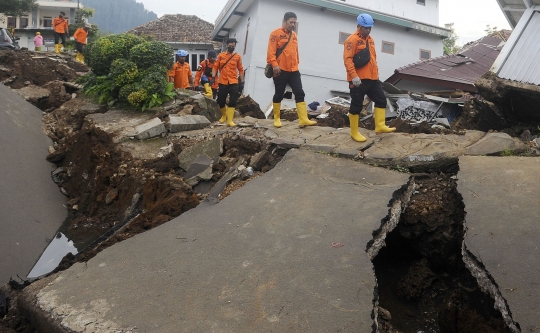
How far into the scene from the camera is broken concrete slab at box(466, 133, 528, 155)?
5445mm

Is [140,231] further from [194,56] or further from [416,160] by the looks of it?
[194,56]

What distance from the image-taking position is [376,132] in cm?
677

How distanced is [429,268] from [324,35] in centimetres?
1588

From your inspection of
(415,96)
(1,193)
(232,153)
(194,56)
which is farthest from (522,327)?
A: (194,56)

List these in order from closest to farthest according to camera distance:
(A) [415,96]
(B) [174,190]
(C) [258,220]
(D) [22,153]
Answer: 1. (C) [258,220]
2. (B) [174,190]
3. (D) [22,153]
4. (A) [415,96]

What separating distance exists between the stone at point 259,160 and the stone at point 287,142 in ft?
0.74

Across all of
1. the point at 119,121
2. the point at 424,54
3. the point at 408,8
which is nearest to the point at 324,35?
the point at 424,54

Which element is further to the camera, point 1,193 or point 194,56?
point 194,56

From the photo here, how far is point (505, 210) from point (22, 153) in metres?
7.14

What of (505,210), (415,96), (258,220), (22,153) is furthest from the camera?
(415,96)

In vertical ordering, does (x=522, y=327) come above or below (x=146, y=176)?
above

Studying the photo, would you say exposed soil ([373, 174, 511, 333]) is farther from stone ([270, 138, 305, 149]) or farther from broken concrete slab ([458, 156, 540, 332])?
stone ([270, 138, 305, 149])

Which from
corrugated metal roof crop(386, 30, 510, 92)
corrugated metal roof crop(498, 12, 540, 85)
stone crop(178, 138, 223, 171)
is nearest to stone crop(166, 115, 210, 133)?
stone crop(178, 138, 223, 171)

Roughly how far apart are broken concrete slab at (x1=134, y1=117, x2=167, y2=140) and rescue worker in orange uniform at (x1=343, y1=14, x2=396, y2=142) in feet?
11.2
